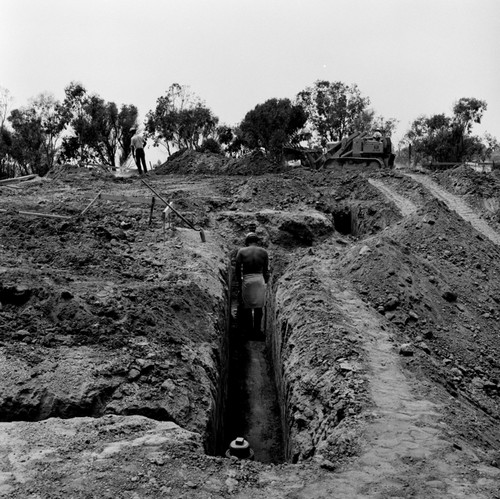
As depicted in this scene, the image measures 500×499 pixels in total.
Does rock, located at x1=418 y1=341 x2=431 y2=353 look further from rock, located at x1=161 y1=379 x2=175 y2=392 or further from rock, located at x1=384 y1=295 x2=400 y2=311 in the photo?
rock, located at x1=161 y1=379 x2=175 y2=392

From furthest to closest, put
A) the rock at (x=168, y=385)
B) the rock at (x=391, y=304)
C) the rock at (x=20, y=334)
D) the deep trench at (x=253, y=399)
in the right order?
the rock at (x=391, y=304) < the deep trench at (x=253, y=399) < the rock at (x=20, y=334) < the rock at (x=168, y=385)

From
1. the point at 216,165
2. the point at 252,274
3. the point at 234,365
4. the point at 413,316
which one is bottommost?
the point at 234,365

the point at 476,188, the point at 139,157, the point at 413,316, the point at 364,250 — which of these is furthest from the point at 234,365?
the point at 139,157

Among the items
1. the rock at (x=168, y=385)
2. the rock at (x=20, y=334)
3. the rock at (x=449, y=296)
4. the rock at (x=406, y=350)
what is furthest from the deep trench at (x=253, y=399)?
the rock at (x=449, y=296)

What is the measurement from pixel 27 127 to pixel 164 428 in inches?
1343

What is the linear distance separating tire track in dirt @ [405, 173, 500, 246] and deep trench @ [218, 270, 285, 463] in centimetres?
651

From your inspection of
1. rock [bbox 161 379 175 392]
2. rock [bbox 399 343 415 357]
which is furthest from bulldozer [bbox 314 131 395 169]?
rock [bbox 161 379 175 392]

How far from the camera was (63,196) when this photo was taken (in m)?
15.6

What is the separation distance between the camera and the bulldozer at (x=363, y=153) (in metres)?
23.3

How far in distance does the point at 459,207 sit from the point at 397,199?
1.74 metres

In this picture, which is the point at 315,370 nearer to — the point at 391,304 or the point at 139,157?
the point at 391,304

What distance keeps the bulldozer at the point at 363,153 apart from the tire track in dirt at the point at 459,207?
3.52 m

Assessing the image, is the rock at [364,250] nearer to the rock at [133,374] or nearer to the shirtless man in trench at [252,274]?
the shirtless man in trench at [252,274]

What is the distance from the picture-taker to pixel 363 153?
2348 centimetres
